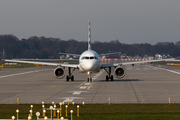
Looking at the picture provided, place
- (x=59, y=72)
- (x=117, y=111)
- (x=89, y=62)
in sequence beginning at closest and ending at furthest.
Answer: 1. (x=117, y=111)
2. (x=89, y=62)
3. (x=59, y=72)

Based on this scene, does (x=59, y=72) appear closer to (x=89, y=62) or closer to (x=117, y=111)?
(x=89, y=62)

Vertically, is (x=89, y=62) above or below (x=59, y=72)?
above

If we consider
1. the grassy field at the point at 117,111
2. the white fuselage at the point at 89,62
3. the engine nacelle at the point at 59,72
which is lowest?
the grassy field at the point at 117,111

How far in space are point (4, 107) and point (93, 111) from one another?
6.01 m

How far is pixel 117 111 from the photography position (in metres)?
20.8

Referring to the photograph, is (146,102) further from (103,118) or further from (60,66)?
(60,66)

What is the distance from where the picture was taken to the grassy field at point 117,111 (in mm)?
18234

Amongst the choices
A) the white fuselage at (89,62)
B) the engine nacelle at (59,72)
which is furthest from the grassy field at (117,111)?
the engine nacelle at (59,72)

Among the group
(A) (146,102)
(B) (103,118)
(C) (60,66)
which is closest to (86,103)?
(A) (146,102)

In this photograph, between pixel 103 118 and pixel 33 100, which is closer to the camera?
pixel 103 118

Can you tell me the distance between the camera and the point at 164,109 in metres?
21.6

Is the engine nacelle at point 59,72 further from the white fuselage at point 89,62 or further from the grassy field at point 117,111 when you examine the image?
the grassy field at point 117,111

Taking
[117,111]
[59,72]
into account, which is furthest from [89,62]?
[117,111]

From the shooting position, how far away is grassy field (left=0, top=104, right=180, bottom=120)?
1823cm
